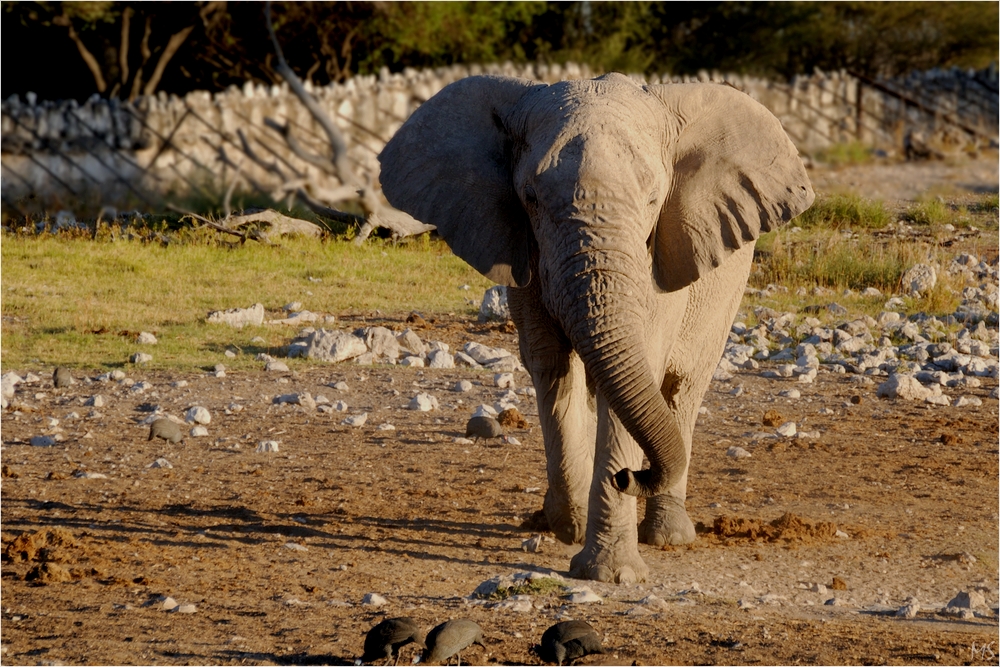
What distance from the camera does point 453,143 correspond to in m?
5.38

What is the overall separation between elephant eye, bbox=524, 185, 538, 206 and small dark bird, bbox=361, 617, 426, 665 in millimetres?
Answer: 1707

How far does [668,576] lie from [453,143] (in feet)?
6.73

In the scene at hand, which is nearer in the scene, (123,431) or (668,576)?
(668,576)

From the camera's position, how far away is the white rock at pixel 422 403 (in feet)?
27.2

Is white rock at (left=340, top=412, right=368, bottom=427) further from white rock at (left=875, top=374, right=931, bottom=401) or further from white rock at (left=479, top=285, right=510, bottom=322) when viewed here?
white rock at (left=875, top=374, right=931, bottom=401)

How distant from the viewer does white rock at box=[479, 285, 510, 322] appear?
1073cm

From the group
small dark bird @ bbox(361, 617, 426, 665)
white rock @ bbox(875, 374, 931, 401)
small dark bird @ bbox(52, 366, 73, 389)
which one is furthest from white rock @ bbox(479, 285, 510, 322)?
small dark bird @ bbox(361, 617, 426, 665)

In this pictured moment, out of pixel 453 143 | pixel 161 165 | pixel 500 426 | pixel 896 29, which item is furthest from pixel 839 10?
pixel 453 143

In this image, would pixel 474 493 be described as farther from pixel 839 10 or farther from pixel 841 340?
pixel 839 10

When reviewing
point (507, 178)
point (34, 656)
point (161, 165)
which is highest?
point (507, 178)

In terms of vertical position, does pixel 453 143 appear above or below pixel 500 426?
above

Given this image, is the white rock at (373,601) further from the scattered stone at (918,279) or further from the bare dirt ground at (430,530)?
the scattered stone at (918,279)

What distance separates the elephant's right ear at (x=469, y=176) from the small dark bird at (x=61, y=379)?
399 centimetres

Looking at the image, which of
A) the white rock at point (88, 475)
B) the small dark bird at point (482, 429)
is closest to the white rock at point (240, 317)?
the small dark bird at point (482, 429)
